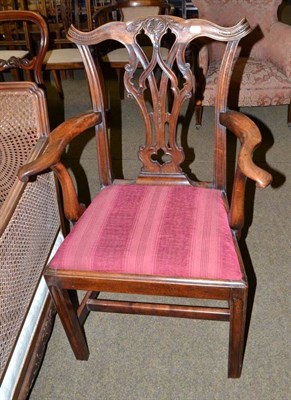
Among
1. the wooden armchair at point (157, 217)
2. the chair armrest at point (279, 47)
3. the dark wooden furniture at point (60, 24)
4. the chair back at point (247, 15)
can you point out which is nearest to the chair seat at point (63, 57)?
the dark wooden furniture at point (60, 24)

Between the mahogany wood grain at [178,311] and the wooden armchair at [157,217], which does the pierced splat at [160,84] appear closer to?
the wooden armchair at [157,217]

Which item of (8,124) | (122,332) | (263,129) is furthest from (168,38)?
(122,332)

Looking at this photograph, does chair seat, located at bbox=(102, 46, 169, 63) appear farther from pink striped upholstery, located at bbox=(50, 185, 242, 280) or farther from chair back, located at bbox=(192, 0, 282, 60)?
pink striped upholstery, located at bbox=(50, 185, 242, 280)

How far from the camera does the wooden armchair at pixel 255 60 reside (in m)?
2.57

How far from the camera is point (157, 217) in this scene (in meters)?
1.22

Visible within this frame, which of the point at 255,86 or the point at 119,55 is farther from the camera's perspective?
the point at 119,55

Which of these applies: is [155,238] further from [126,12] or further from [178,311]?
[126,12]

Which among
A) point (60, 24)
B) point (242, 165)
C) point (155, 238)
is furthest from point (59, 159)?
point (60, 24)

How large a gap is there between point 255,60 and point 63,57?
1.43 metres

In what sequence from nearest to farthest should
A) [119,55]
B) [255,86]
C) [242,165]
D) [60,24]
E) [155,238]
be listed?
[242,165], [155,238], [255,86], [119,55], [60,24]

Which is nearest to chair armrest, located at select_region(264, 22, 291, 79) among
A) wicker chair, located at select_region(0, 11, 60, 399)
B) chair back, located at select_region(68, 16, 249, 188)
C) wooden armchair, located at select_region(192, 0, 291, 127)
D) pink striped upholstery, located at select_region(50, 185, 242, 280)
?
wooden armchair, located at select_region(192, 0, 291, 127)

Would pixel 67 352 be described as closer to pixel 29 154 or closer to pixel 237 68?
pixel 29 154

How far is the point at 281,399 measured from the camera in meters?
1.27

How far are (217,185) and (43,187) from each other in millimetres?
585
